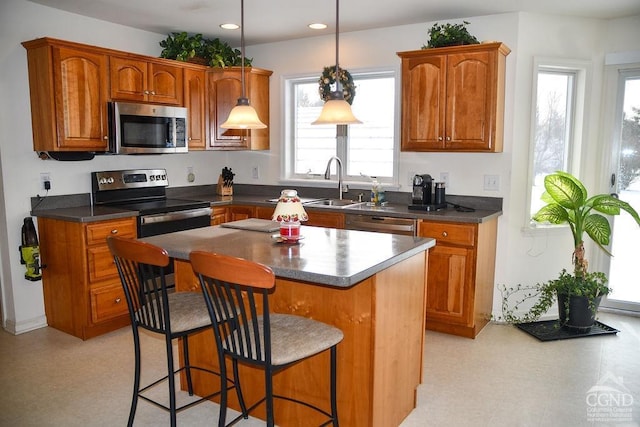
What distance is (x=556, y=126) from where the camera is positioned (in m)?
4.35

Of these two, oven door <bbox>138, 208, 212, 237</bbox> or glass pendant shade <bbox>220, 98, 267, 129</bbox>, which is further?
oven door <bbox>138, 208, 212, 237</bbox>

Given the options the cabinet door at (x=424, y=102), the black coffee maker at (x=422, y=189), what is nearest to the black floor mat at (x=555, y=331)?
the black coffee maker at (x=422, y=189)

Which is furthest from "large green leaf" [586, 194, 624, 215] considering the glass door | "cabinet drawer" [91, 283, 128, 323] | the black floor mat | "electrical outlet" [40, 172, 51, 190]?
"electrical outlet" [40, 172, 51, 190]

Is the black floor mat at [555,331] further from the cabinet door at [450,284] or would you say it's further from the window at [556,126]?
the window at [556,126]

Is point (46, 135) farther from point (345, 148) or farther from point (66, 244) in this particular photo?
point (345, 148)

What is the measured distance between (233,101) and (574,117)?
3112mm

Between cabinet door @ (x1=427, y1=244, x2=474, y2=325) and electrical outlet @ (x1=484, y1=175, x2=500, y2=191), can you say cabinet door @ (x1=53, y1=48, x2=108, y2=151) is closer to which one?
cabinet door @ (x1=427, y1=244, x2=474, y2=325)

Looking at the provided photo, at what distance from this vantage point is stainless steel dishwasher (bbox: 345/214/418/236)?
3938 millimetres

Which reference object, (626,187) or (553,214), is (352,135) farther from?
(626,187)

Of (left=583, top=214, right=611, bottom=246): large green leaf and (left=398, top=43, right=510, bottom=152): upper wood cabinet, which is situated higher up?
→ (left=398, top=43, right=510, bottom=152): upper wood cabinet

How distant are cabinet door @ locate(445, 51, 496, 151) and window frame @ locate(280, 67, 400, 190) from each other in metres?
0.72

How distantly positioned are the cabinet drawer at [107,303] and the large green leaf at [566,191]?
347cm

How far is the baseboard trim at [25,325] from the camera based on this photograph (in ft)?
12.7

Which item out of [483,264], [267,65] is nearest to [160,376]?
[483,264]
